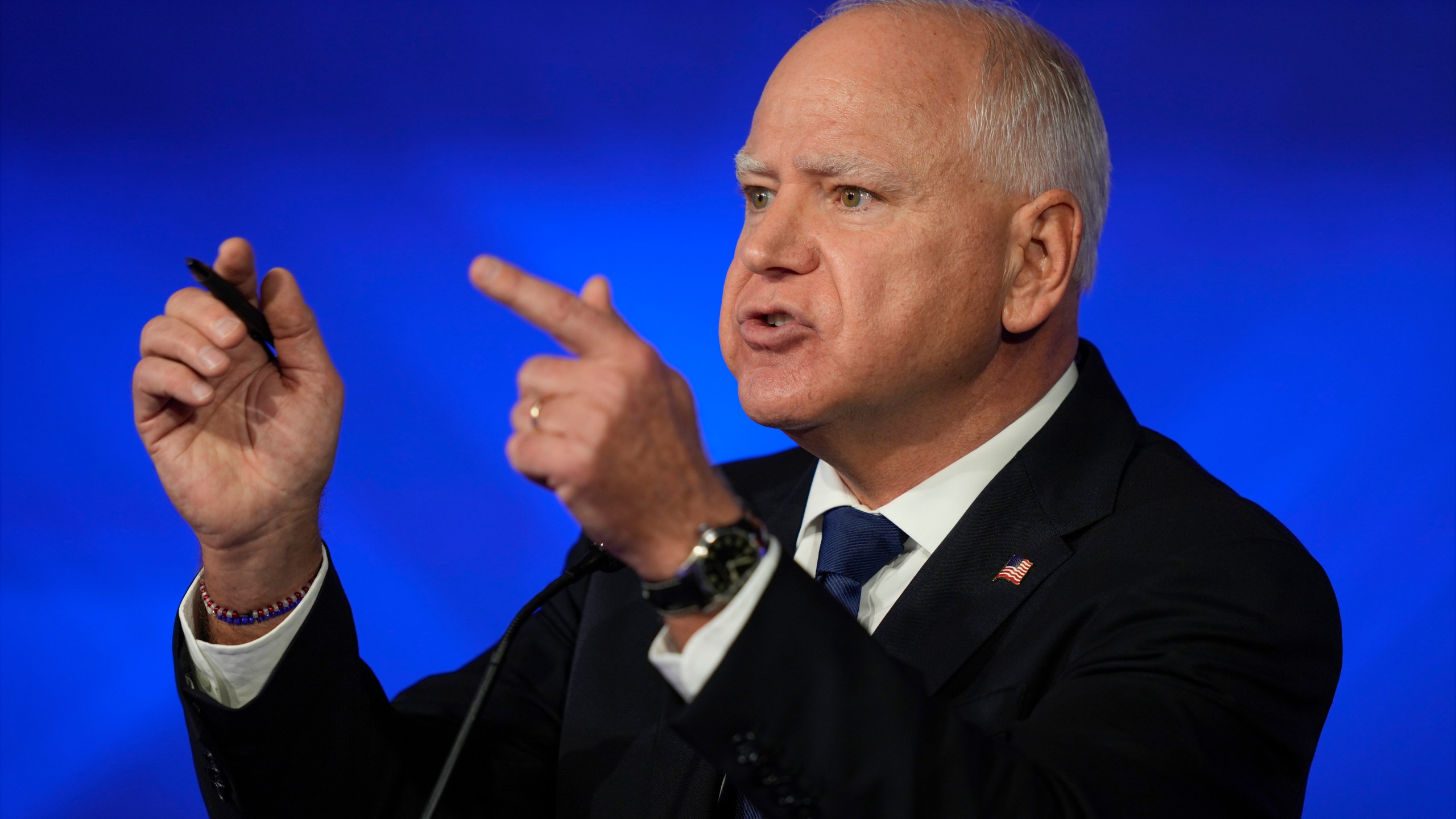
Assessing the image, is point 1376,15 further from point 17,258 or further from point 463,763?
point 17,258

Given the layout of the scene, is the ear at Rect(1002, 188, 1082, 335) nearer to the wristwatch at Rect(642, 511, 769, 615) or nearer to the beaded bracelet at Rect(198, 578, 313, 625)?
the wristwatch at Rect(642, 511, 769, 615)

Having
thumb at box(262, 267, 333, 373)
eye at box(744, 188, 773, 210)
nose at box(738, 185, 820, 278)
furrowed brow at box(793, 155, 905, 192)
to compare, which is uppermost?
eye at box(744, 188, 773, 210)

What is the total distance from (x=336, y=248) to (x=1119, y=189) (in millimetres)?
1676

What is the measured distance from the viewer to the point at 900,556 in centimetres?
164

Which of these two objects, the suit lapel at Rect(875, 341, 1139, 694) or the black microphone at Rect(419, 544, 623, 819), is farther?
the suit lapel at Rect(875, 341, 1139, 694)

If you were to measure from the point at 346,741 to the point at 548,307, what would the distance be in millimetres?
849

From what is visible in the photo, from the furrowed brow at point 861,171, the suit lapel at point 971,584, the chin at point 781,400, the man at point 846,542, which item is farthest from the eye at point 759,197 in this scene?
the suit lapel at point 971,584

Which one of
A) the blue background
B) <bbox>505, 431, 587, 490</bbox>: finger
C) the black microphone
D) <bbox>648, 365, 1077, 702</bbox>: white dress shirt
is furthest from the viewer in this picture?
the blue background

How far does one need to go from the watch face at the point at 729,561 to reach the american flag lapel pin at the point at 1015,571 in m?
0.61

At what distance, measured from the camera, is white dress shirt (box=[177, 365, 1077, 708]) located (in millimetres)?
1454

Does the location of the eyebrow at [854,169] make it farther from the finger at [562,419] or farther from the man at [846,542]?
the finger at [562,419]

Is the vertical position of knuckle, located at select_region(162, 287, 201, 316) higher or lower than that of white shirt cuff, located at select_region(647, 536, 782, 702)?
higher

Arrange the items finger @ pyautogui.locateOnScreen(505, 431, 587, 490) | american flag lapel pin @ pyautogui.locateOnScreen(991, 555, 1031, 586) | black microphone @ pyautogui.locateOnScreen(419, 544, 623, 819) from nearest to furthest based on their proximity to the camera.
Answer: finger @ pyautogui.locateOnScreen(505, 431, 587, 490) → black microphone @ pyautogui.locateOnScreen(419, 544, 623, 819) → american flag lapel pin @ pyautogui.locateOnScreen(991, 555, 1031, 586)

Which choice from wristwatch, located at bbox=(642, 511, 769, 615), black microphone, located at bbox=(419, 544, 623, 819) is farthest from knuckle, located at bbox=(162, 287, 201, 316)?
wristwatch, located at bbox=(642, 511, 769, 615)
